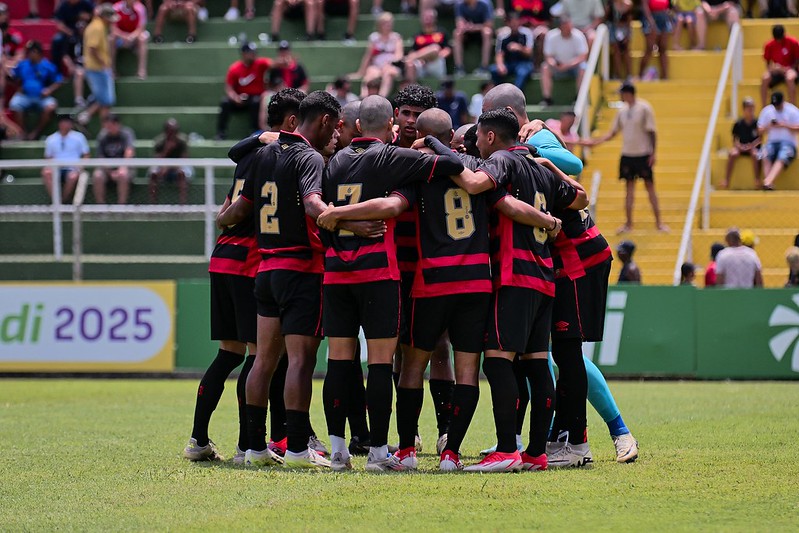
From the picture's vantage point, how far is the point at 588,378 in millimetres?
8875

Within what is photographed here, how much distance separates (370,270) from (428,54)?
14.6 meters

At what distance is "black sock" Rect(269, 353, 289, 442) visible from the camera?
9266 mm

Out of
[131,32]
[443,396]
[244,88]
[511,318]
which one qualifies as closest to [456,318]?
[511,318]

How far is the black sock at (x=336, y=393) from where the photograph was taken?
319 inches

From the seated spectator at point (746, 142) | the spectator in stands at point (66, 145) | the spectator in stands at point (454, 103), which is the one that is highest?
the spectator in stands at point (454, 103)

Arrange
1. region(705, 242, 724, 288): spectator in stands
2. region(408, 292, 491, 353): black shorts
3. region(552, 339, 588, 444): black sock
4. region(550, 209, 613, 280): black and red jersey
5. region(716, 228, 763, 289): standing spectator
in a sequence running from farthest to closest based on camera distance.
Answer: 1. region(705, 242, 724, 288): spectator in stands
2. region(716, 228, 763, 289): standing spectator
3. region(550, 209, 613, 280): black and red jersey
4. region(552, 339, 588, 444): black sock
5. region(408, 292, 491, 353): black shorts

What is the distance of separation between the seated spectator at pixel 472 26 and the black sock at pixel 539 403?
15.1m

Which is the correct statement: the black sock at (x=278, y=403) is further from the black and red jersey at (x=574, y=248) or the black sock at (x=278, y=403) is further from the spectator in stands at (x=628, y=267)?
the spectator in stands at (x=628, y=267)

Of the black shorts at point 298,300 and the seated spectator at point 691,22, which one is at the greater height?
the seated spectator at point 691,22

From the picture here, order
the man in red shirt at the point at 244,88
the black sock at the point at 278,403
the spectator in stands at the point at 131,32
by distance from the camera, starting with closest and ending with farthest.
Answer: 1. the black sock at the point at 278,403
2. the man in red shirt at the point at 244,88
3. the spectator in stands at the point at 131,32

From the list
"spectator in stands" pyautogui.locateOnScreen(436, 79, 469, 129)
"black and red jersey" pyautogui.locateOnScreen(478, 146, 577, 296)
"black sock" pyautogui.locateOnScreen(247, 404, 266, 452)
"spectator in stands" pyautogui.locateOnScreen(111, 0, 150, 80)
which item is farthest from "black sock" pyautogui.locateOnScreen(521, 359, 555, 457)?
"spectator in stands" pyautogui.locateOnScreen(111, 0, 150, 80)

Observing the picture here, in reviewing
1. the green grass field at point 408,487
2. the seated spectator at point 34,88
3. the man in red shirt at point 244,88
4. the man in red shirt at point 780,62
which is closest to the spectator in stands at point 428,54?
the man in red shirt at point 244,88

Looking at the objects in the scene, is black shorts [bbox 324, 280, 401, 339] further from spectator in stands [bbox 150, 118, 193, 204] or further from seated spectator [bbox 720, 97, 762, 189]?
seated spectator [bbox 720, 97, 762, 189]

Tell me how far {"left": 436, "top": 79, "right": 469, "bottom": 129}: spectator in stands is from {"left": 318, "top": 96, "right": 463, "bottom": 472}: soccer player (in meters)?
12.1
